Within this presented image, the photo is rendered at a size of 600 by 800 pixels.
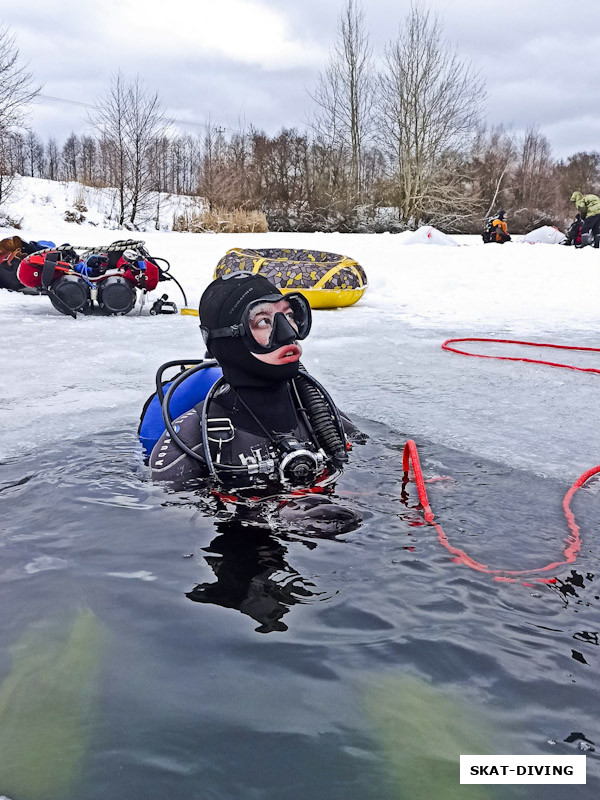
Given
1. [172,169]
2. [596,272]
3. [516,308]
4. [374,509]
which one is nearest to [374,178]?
[596,272]

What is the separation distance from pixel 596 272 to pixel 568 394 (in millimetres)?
7412

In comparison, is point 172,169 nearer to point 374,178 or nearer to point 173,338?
point 374,178

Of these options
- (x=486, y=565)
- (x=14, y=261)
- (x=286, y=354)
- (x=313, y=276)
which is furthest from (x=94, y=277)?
(x=486, y=565)

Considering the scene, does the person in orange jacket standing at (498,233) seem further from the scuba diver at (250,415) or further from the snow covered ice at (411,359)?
the scuba diver at (250,415)

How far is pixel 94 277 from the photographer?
803 centimetres

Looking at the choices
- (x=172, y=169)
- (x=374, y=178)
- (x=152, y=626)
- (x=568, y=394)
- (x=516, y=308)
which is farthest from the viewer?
(x=172, y=169)

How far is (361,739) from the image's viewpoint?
1.30 metres

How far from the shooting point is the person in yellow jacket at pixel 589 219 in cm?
1408

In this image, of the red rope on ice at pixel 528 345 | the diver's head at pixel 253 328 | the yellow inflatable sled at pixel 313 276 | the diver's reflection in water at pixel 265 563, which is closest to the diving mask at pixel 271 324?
the diver's head at pixel 253 328

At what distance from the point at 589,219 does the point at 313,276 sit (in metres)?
8.66

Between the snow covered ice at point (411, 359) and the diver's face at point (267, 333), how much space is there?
114 cm

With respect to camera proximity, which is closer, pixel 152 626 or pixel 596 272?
pixel 152 626

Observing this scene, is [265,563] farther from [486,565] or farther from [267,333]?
[267,333]

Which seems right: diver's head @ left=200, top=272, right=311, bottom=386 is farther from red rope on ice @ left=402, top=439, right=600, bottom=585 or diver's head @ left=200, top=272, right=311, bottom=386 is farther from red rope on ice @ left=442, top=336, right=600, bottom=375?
red rope on ice @ left=442, top=336, right=600, bottom=375
